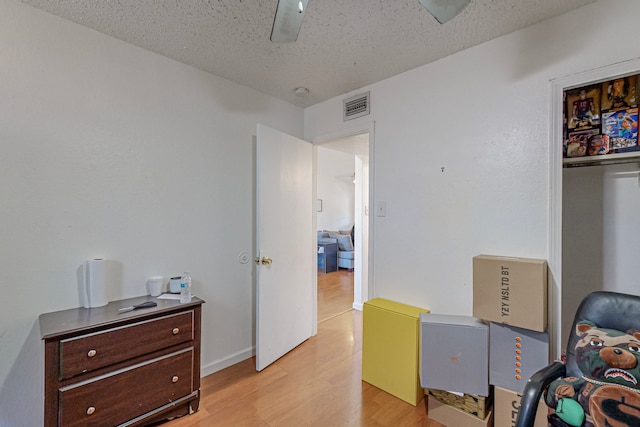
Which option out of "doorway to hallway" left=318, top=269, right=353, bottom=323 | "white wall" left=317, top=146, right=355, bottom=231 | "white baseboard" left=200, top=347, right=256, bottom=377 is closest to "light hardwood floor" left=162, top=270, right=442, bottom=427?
"white baseboard" left=200, top=347, right=256, bottom=377

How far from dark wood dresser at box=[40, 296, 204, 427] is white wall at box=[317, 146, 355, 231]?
584 centimetres

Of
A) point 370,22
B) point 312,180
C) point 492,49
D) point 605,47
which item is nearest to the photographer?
point 605,47

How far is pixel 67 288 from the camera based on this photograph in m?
1.68

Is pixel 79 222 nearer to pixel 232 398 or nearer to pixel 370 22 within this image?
pixel 232 398

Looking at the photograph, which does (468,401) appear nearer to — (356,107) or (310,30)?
(356,107)

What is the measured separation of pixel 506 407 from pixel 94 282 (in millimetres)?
2490

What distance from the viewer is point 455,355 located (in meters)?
1.73

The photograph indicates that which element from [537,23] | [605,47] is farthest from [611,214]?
[537,23]

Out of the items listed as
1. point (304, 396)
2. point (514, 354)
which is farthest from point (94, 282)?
point (514, 354)

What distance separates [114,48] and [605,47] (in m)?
2.90

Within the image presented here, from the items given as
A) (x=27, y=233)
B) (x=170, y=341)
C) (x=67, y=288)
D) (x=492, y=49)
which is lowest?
(x=170, y=341)

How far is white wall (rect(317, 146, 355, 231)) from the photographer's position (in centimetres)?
751

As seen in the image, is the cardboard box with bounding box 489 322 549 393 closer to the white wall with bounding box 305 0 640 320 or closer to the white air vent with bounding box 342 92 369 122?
the white wall with bounding box 305 0 640 320

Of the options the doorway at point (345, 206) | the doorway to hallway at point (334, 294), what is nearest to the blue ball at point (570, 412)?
the doorway at point (345, 206)
